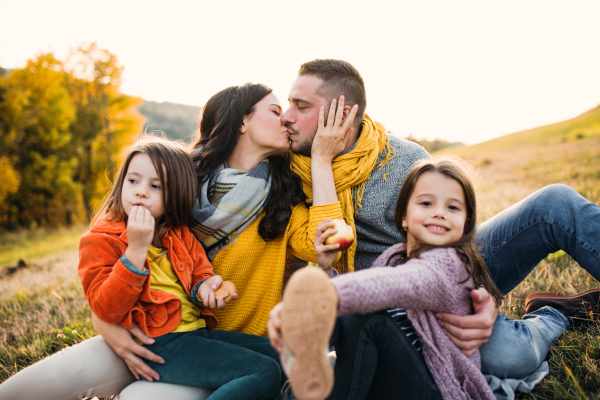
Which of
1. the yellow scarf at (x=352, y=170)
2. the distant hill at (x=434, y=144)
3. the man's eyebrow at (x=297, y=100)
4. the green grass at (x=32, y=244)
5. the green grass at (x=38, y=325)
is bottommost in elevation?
the green grass at (x=32, y=244)

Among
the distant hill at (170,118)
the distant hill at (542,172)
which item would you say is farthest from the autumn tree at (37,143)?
the distant hill at (170,118)

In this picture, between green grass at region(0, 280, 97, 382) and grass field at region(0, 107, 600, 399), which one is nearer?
grass field at region(0, 107, 600, 399)

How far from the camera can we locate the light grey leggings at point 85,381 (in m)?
1.72

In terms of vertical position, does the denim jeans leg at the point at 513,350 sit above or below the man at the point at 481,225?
below

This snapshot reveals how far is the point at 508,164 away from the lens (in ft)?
42.3

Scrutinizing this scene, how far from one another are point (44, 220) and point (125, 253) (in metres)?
21.0

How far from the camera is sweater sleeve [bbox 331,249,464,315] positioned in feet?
4.28

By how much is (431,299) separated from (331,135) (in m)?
1.43

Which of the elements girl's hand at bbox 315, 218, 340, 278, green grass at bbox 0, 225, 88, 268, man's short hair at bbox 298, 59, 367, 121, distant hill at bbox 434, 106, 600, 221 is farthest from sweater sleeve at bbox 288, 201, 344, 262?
green grass at bbox 0, 225, 88, 268

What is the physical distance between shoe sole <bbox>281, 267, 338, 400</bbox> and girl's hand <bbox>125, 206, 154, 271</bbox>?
918 mm

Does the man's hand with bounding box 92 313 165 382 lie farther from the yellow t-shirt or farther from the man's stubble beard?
the man's stubble beard

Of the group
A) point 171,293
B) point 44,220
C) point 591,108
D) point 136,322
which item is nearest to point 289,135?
point 171,293

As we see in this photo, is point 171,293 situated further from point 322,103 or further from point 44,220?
point 44,220

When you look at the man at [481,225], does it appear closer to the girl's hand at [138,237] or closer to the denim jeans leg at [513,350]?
the denim jeans leg at [513,350]
